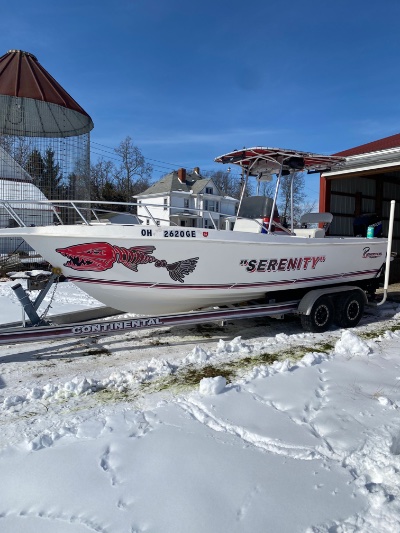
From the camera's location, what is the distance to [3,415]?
2900 millimetres

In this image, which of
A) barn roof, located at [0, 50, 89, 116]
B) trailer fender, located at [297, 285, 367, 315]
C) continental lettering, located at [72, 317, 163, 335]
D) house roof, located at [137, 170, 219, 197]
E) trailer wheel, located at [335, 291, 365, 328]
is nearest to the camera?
continental lettering, located at [72, 317, 163, 335]

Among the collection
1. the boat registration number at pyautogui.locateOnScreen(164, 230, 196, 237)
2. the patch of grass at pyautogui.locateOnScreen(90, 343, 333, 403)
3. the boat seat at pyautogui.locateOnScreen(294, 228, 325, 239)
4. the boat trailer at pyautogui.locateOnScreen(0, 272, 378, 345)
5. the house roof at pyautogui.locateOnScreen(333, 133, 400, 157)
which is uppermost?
the house roof at pyautogui.locateOnScreen(333, 133, 400, 157)

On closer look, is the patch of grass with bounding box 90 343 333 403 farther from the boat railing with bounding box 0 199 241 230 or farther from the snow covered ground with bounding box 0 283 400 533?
the boat railing with bounding box 0 199 241 230

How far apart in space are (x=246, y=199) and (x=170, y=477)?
4.55 m

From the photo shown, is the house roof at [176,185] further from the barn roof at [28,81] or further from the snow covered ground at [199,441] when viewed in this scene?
the snow covered ground at [199,441]

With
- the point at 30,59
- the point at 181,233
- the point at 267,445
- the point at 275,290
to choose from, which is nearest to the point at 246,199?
the point at 275,290

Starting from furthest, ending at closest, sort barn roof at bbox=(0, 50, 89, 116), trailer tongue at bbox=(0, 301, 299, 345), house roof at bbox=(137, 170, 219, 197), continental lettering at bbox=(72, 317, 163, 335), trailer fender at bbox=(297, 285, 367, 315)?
house roof at bbox=(137, 170, 219, 197) < barn roof at bbox=(0, 50, 89, 116) < trailer fender at bbox=(297, 285, 367, 315) < continental lettering at bbox=(72, 317, 163, 335) < trailer tongue at bbox=(0, 301, 299, 345)

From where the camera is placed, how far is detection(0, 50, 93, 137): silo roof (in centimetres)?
701

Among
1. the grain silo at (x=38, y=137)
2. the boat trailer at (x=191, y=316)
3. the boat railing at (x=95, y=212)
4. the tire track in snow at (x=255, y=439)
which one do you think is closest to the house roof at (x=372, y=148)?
the boat trailer at (x=191, y=316)

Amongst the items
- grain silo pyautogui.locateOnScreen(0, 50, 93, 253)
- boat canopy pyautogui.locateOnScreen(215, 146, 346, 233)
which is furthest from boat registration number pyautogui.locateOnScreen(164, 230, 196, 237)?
grain silo pyautogui.locateOnScreen(0, 50, 93, 253)

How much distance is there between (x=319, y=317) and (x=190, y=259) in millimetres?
2237

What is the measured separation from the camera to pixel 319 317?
5.44m

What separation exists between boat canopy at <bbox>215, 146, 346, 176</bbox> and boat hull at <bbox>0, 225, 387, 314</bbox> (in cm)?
125

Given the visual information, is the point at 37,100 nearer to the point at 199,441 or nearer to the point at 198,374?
the point at 198,374
